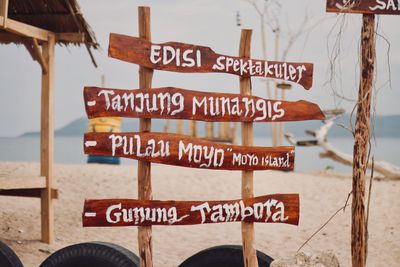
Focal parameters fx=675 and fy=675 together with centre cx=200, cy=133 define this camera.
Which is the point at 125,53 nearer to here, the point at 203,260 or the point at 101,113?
the point at 101,113

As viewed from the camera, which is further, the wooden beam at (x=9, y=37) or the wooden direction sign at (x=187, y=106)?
the wooden beam at (x=9, y=37)

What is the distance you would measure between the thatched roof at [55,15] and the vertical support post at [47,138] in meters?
0.28

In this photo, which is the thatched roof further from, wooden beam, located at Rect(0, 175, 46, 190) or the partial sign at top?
the partial sign at top

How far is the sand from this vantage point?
1031cm

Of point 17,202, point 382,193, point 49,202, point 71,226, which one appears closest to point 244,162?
point 49,202

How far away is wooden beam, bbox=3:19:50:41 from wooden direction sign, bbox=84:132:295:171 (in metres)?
3.49

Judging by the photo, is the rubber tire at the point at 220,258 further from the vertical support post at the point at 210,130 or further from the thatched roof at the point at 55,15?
the vertical support post at the point at 210,130

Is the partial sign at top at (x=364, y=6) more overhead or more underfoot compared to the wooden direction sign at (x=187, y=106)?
more overhead

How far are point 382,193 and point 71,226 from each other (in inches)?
270

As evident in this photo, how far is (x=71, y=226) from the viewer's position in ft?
37.1

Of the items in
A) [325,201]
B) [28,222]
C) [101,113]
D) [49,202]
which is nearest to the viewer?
[101,113]

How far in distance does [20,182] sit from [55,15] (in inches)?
101

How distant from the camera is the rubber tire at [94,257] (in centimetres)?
612

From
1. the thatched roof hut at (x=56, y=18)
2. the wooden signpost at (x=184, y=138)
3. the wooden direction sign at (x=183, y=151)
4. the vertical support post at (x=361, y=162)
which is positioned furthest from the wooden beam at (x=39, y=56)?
the vertical support post at (x=361, y=162)
